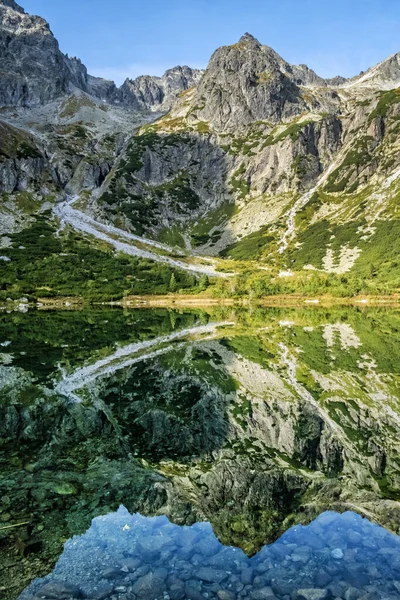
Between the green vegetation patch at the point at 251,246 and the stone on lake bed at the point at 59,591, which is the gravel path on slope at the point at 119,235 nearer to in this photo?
the green vegetation patch at the point at 251,246

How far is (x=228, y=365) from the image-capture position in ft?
108

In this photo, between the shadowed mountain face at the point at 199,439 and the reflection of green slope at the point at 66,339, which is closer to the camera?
the shadowed mountain face at the point at 199,439

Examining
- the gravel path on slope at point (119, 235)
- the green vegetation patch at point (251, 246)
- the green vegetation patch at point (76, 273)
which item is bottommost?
the green vegetation patch at point (76, 273)

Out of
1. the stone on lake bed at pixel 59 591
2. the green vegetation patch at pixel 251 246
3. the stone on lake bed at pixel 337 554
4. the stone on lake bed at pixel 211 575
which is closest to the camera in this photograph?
the stone on lake bed at pixel 59 591

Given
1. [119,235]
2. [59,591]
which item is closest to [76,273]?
[119,235]

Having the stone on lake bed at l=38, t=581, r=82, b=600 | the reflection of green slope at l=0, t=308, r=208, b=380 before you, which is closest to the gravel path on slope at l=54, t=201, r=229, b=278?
the reflection of green slope at l=0, t=308, r=208, b=380

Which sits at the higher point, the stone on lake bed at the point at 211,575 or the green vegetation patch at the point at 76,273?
the stone on lake bed at the point at 211,575

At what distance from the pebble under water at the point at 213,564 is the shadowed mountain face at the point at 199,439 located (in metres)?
0.49

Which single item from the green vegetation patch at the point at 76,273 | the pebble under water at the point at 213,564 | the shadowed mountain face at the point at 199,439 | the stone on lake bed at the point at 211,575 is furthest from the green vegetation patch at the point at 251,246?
the stone on lake bed at the point at 211,575

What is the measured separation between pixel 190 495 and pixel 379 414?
12.6 metres

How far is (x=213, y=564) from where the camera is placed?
8906mm

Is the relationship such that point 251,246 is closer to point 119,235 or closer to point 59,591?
point 119,235

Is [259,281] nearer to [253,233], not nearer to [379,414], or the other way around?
[253,233]

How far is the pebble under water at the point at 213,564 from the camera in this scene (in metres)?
7.93
